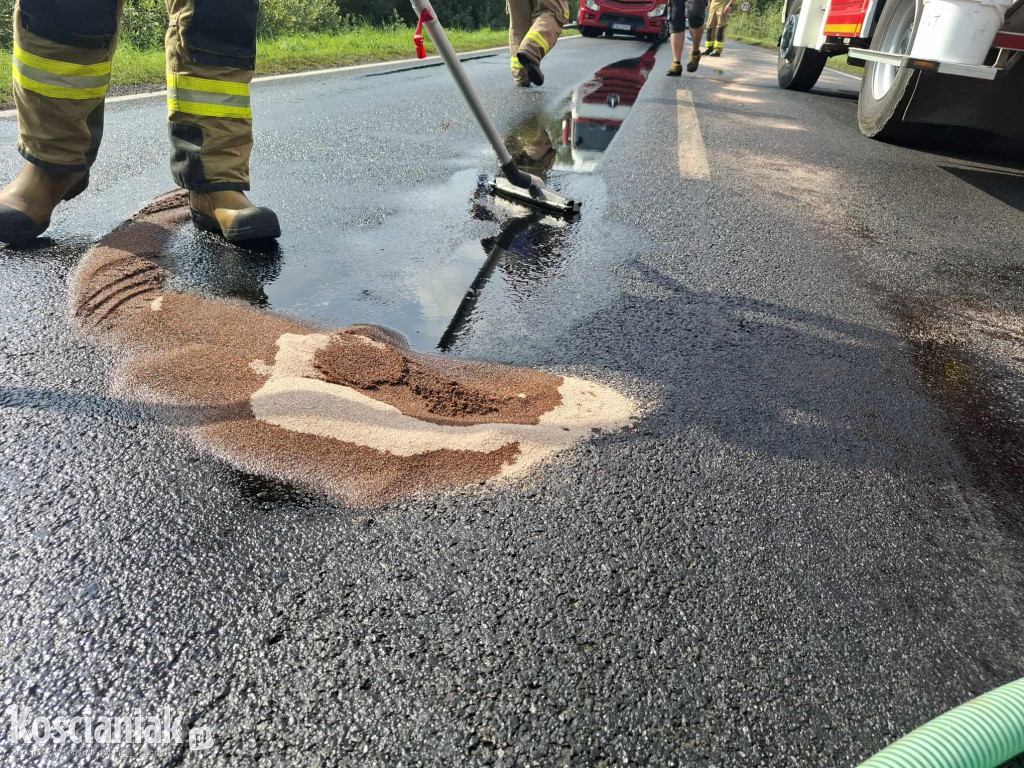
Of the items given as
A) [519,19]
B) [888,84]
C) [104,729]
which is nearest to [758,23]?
[888,84]

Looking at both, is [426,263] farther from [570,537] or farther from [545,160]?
[545,160]

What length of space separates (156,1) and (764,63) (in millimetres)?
11836

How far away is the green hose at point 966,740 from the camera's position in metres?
1.02

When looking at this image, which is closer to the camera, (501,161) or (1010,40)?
(501,161)

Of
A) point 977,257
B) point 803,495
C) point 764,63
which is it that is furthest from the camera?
point 764,63

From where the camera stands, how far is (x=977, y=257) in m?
3.39

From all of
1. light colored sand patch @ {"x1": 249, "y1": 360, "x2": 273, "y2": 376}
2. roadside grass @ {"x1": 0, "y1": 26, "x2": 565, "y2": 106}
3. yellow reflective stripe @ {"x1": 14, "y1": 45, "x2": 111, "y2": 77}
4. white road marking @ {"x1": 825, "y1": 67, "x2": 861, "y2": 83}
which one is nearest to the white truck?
light colored sand patch @ {"x1": 249, "y1": 360, "x2": 273, "y2": 376}

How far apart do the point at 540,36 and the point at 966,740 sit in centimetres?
451

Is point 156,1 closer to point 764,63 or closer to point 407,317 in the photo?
point 764,63

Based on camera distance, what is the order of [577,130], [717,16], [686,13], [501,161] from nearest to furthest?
1. [501,161]
2. [577,130]
3. [686,13]
4. [717,16]

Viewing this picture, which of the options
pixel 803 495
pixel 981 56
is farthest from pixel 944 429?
pixel 981 56

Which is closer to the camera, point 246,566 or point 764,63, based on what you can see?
point 246,566

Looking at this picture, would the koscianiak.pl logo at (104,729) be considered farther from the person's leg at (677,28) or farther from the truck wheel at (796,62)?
the person's leg at (677,28)

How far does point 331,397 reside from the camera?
1876 mm
